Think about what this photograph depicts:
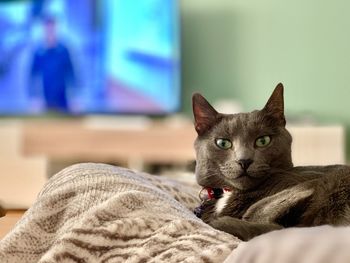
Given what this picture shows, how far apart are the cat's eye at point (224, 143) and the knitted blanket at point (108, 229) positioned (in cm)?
21

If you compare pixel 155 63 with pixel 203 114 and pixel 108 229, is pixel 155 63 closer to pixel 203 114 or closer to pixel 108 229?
pixel 203 114

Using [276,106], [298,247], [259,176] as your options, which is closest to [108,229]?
[298,247]

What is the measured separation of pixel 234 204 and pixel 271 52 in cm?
255

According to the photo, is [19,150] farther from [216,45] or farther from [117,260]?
[117,260]

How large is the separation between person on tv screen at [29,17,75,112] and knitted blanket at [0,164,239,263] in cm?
265

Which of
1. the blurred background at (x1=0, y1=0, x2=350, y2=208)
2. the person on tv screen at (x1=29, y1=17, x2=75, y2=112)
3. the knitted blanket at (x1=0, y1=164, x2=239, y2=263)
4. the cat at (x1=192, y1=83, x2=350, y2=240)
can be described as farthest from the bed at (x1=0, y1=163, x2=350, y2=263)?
the person on tv screen at (x1=29, y1=17, x2=75, y2=112)

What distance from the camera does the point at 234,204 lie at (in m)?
1.11

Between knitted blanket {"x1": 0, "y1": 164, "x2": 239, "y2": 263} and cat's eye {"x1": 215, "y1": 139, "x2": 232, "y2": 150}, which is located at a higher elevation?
cat's eye {"x1": 215, "y1": 139, "x2": 232, "y2": 150}

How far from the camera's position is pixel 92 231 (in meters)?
0.83

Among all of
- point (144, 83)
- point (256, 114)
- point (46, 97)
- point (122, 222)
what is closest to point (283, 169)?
point (256, 114)

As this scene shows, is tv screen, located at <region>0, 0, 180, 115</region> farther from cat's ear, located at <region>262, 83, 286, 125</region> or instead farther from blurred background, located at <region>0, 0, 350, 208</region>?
cat's ear, located at <region>262, 83, 286, 125</region>

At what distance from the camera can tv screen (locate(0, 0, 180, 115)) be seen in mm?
3504

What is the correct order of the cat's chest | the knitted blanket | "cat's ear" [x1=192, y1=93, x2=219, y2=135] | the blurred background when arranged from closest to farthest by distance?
the knitted blanket
the cat's chest
"cat's ear" [x1=192, y1=93, x2=219, y2=135]
the blurred background

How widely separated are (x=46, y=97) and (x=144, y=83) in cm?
59
